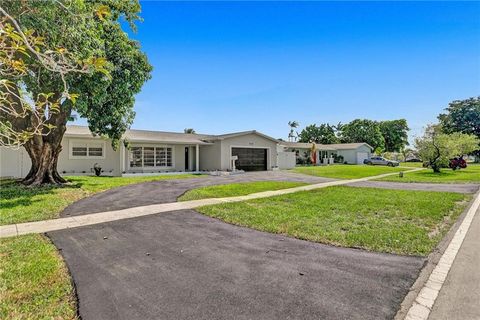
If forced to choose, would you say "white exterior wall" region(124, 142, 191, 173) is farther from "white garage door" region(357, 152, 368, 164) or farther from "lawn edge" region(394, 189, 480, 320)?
"white garage door" region(357, 152, 368, 164)

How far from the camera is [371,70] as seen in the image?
60.4 ft

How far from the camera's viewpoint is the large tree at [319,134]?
67.2 m

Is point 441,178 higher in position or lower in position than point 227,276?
higher

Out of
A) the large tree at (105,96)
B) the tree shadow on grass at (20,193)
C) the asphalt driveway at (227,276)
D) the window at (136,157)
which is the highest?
the large tree at (105,96)

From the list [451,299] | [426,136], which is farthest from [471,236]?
[426,136]

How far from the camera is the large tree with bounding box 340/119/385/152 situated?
66.1 metres

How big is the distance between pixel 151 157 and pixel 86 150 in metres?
5.08

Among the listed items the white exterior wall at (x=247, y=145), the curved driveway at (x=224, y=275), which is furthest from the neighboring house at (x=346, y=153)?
the curved driveway at (x=224, y=275)

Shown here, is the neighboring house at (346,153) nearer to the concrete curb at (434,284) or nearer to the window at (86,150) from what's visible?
the window at (86,150)

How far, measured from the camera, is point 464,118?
2393 inches

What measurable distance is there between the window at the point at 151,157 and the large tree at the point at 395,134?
66149 mm

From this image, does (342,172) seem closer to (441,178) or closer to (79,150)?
(441,178)

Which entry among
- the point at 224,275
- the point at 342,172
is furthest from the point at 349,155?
the point at 224,275

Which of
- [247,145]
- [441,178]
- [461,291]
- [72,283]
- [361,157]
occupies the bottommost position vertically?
[461,291]
